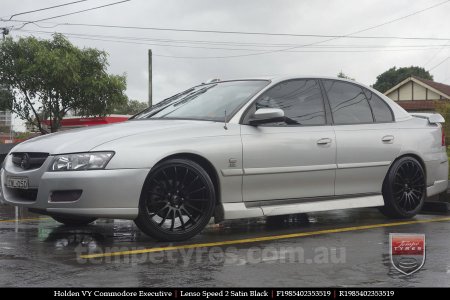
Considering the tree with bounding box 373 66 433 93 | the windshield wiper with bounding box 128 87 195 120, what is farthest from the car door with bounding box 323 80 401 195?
the tree with bounding box 373 66 433 93

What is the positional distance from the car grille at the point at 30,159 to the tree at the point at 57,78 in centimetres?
2898

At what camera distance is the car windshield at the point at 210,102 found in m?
6.16

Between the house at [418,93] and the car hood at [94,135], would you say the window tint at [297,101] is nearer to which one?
the car hood at [94,135]

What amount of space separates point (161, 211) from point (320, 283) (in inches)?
75.0

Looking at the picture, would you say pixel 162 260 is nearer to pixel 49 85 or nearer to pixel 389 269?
pixel 389 269

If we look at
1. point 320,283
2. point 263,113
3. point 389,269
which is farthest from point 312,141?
point 320,283

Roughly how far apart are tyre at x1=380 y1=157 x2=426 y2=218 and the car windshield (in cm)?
187

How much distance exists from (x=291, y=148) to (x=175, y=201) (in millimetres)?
1361

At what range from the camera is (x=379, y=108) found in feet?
24.2

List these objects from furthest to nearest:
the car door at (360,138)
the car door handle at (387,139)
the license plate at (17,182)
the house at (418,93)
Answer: the house at (418,93), the car door handle at (387,139), the car door at (360,138), the license plate at (17,182)
